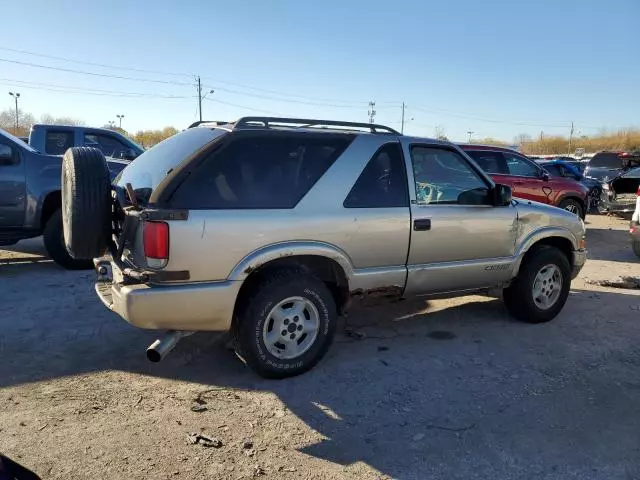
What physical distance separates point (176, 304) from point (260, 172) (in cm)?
109

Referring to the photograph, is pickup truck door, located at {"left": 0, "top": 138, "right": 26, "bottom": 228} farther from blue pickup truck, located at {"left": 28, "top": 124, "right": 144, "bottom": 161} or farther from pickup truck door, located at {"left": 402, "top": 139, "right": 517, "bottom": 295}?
pickup truck door, located at {"left": 402, "top": 139, "right": 517, "bottom": 295}

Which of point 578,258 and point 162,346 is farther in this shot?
point 578,258

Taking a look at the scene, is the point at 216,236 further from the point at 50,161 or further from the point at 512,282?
the point at 50,161

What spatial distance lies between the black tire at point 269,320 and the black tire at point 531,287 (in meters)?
2.23

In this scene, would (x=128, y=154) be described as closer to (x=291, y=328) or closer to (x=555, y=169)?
(x=291, y=328)

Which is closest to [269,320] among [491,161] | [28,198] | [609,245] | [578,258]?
[578,258]

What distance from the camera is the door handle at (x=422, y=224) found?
4.32 metres

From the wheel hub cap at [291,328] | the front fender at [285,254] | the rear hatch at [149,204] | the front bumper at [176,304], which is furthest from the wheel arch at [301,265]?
the rear hatch at [149,204]

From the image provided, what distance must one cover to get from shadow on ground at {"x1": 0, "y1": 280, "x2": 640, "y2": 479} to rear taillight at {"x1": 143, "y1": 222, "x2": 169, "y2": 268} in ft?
3.41

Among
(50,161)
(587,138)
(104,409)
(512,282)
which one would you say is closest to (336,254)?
(104,409)

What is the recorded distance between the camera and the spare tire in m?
3.70

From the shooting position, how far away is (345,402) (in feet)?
11.8

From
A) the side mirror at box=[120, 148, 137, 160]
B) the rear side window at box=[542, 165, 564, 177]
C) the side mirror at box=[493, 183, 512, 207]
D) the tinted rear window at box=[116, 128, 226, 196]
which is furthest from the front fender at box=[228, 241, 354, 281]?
the rear side window at box=[542, 165, 564, 177]

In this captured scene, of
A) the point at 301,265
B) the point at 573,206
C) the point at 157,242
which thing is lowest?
the point at 301,265
